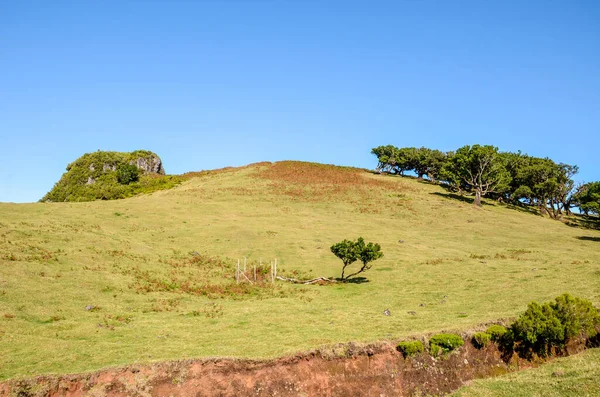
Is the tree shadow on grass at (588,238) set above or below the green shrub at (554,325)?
above

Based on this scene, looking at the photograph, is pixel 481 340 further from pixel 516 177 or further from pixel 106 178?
pixel 106 178

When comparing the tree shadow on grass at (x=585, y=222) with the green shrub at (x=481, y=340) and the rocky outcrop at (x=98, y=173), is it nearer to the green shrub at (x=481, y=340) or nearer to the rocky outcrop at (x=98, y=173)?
the green shrub at (x=481, y=340)

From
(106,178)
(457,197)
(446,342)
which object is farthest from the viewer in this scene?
(106,178)

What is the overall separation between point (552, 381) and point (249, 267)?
30575mm

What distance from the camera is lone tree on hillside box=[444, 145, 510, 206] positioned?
8456cm

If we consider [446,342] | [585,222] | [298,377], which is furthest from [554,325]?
[585,222]

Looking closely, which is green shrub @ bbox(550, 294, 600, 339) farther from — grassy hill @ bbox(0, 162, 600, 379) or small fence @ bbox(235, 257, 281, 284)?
small fence @ bbox(235, 257, 281, 284)

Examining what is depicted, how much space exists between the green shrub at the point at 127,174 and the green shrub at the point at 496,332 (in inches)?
3611

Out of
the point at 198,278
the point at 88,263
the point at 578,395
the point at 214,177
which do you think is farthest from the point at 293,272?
the point at 214,177

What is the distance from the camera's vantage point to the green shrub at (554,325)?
20766 millimetres

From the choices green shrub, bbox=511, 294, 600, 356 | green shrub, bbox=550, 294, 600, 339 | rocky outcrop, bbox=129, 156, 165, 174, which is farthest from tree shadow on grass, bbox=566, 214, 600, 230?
rocky outcrop, bbox=129, 156, 165, 174

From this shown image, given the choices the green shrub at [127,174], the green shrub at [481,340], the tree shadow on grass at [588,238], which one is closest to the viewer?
the green shrub at [481,340]

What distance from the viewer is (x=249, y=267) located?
44.3 metres

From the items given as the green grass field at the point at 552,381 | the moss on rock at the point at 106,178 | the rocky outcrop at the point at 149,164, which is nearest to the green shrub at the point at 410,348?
the green grass field at the point at 552,381
